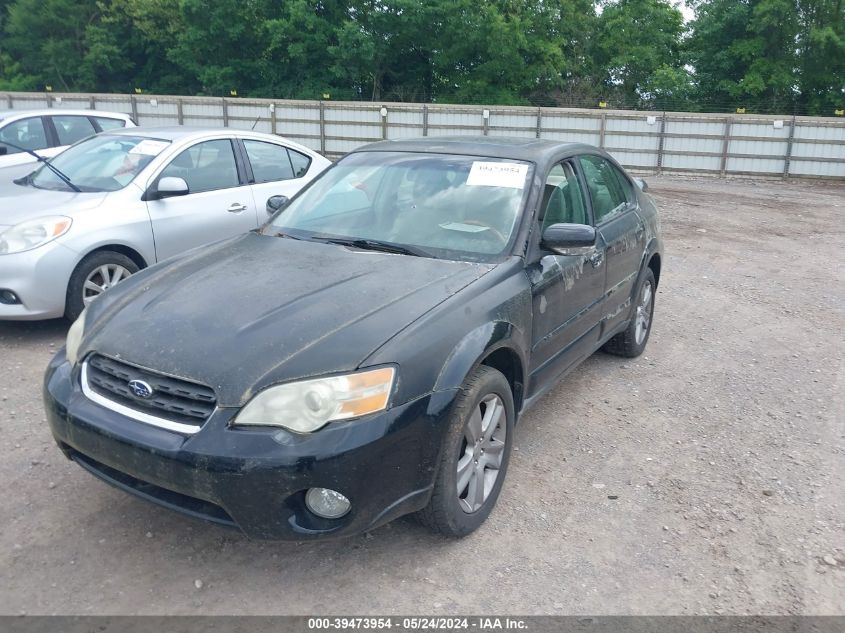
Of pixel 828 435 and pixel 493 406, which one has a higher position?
pixel 493 406

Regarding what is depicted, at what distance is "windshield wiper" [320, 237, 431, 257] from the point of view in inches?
153

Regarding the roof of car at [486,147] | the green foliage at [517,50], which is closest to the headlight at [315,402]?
the roof of car at [486,147]

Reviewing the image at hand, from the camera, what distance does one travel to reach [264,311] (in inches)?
126

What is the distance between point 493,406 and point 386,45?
3489cm

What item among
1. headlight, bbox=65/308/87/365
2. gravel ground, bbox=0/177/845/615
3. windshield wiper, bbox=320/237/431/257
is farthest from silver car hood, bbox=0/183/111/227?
windshield wiper, bbox=320/237/431/257

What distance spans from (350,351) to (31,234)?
→ 3693 mm

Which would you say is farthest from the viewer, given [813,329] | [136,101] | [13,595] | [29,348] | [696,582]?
[136,101]

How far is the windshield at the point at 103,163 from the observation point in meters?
6.29

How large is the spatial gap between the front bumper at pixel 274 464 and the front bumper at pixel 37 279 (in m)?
2.81

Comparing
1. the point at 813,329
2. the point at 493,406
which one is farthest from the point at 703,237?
the point at 493,406

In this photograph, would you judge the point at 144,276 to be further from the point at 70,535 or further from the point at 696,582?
the point at 696,582

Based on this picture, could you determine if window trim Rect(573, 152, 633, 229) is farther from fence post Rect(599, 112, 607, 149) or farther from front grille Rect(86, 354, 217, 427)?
fence post Rect(599, 112, 607, 149)

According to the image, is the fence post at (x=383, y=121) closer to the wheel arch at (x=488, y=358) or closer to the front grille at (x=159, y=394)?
the wheel arch at (x=488, y=358)

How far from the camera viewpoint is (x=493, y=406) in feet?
11.4
